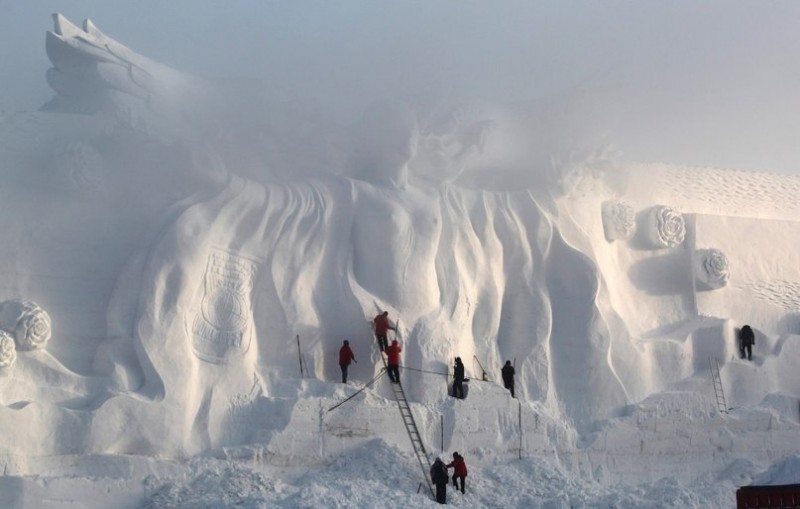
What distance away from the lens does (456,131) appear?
1923 cm

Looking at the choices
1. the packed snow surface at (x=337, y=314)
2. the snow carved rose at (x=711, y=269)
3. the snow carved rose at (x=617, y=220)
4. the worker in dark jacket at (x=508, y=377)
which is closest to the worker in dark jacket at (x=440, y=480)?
the packed snow surface at (x=337, y=314)

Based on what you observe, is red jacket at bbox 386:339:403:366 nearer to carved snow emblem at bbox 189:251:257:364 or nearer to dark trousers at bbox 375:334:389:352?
dark trousers at bbox 375:334:389:352

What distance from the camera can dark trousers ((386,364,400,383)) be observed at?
17.6 metres

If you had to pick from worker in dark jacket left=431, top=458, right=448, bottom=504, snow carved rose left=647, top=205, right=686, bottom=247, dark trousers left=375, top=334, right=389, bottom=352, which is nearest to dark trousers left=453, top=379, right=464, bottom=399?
dark trousers left=375, top=334, right=389, bottom=352

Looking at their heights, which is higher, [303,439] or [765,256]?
[765,256]

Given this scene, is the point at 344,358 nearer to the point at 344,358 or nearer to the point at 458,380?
the point at 344,358

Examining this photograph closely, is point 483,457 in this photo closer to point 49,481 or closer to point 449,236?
point 449,236

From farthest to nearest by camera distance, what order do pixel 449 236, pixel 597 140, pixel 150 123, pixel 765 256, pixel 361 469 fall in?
1. pixel 765 256
2. pixel 597 140
3. pixel 449 236
4. pixel 150 123
5. pixel 361 469

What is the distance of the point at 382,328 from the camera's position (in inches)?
694

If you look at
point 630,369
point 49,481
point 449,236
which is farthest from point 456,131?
point 49,481

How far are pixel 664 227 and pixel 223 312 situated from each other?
22.0ft

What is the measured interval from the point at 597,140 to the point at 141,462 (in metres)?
7.84

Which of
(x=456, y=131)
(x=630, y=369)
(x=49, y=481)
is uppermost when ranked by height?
(x=456, y=131)

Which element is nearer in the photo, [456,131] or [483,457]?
[483,457]
